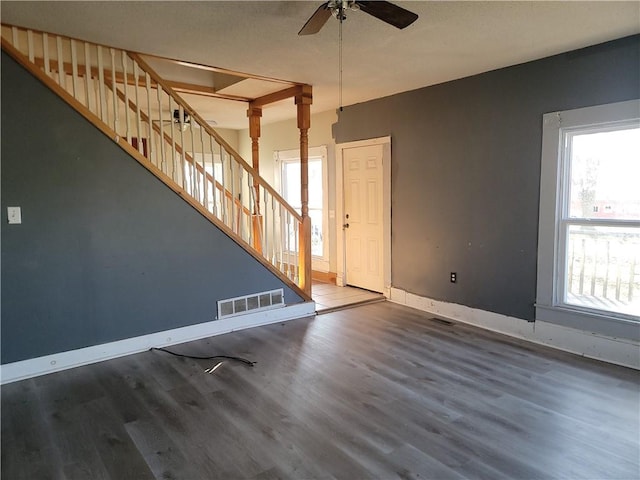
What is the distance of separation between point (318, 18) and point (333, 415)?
7.60 feet

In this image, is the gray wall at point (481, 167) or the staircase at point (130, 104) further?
the gray wall at point (481, 167)

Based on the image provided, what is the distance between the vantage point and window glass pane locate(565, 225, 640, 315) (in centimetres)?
334

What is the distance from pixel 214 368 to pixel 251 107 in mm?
3396

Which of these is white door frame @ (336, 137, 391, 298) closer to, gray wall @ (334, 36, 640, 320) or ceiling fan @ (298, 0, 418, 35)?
gray wall @ (334, 36, 640, 320)

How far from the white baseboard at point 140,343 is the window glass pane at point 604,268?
2.60 meters

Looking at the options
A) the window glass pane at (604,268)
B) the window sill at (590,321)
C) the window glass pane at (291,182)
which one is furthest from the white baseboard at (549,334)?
the window glass pane at (291,182)

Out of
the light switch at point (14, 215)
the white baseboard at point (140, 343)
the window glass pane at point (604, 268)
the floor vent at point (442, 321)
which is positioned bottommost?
the floor vent at point (442, 321)

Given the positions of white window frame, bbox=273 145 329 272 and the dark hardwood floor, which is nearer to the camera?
the dark hardwood floor

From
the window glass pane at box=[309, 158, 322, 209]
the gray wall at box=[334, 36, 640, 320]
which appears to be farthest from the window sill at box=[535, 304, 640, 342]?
the window glass pane at box=[309, 158, 322, 209]

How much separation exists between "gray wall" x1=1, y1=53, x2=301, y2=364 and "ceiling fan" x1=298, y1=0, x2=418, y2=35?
2084 millimetres

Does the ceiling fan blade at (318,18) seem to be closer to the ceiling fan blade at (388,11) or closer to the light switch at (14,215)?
the ceiling fan blade at (388,11)

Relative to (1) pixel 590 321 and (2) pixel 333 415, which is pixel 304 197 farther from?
(1) pixel 590 321

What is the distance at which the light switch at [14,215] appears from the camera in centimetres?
314

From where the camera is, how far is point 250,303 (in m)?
4.41
